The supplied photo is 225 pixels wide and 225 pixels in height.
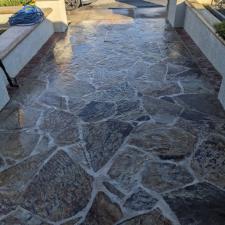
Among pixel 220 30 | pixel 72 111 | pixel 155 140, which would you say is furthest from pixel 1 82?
pixel 220 30

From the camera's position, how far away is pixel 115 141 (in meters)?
5.60

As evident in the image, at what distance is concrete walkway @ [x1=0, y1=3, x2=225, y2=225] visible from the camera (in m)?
4.30

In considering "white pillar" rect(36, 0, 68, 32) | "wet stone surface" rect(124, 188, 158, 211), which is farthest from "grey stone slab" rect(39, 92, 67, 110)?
"white pillar" rect(36, 0, 68, 32)

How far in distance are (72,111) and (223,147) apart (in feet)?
11.4

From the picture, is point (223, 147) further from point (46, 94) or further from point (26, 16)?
point (26, 16)

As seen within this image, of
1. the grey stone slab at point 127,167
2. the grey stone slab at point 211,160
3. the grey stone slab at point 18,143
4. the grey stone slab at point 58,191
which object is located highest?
the grey stone slab at point 211,160

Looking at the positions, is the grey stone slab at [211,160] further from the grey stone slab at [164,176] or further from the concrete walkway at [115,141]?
the grey stone slab at [164,176]

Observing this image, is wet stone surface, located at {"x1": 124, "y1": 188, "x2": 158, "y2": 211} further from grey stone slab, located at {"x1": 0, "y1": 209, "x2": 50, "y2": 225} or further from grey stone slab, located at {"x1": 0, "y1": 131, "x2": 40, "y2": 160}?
grey stone slab, located at {"x1": 0, "y1": 131, "x2": 40, "y2": 160}

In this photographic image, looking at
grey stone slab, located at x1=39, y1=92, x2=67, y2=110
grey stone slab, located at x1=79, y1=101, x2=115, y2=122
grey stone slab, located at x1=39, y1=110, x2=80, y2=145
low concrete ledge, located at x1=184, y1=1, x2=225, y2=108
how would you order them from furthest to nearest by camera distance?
low concrete ledge, located at x1=184, y1=1, x2=225, y2=108, grey stone slab, located at x1=39, y1=92, x2=67, y2=110, grey stone slab, located at x1=79, y1=101, x2=115, y2=122, grey stone slab, located at x1=39, y1=110, x2=80, y2=145

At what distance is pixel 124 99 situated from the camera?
700 centimetres

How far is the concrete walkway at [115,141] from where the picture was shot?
4.30 meters

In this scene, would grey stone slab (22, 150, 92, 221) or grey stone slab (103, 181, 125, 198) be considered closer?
grey stone slab (22, 150, 92, 221)

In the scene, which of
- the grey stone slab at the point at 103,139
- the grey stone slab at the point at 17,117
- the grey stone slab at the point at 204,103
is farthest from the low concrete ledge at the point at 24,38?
the grey stone slab at the point at 204,103

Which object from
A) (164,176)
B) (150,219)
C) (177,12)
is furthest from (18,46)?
(177,12)
